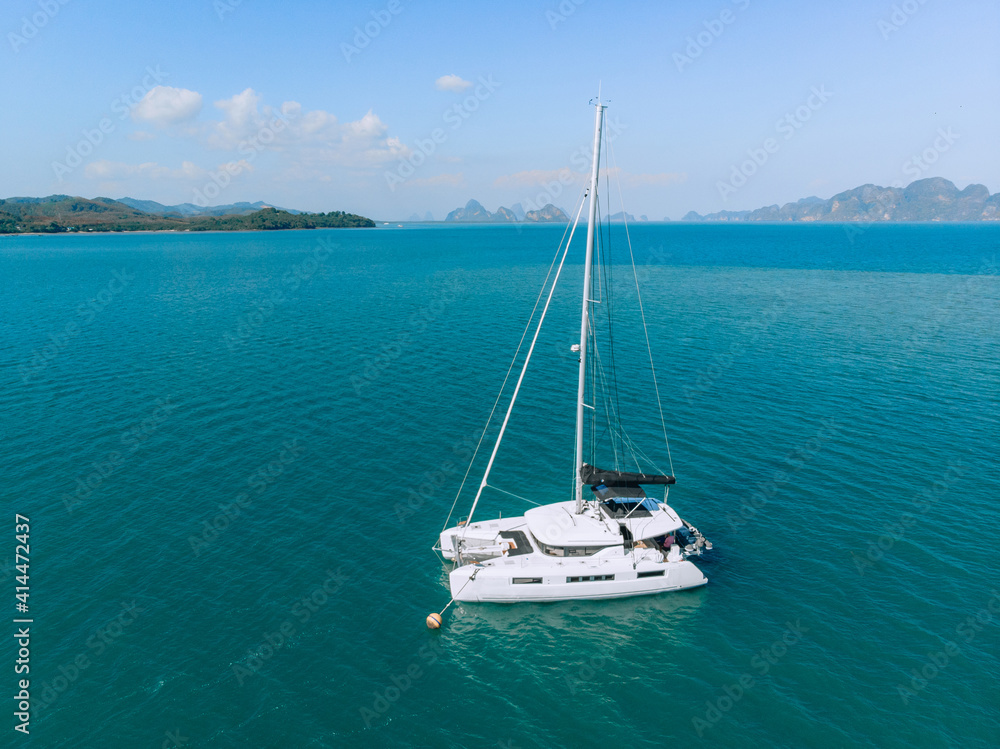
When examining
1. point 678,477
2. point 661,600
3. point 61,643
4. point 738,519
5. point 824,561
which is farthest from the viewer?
point 678,477

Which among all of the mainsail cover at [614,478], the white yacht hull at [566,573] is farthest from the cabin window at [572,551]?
the mainsail cover at [614,478]

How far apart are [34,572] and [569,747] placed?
31926mm

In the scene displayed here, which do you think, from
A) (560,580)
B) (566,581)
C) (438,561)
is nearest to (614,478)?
(566,581)

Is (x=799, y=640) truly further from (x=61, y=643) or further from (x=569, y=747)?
(x=61, y=643)

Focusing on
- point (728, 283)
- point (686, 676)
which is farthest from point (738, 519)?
point (728, 283)

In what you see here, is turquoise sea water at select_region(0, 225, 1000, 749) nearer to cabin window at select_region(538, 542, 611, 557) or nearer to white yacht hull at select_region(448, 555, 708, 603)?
white yacht hull at select_region(448, 555, 708, 603)

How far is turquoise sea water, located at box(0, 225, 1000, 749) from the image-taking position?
961 inches

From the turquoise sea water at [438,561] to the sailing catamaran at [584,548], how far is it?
130 centimetres

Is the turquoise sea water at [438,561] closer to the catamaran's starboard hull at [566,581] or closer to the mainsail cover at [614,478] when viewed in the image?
the catamaran's starboard hull at [566,581]

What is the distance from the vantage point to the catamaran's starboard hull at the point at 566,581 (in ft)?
101

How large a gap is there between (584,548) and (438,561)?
9294 mm

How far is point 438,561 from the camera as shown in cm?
3416

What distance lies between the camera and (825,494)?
40125 mm

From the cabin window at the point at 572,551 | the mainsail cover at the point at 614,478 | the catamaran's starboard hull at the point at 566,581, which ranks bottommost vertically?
the catamaran's starboard hull at the point at 566,581
